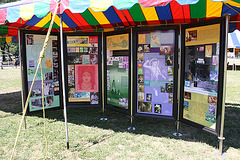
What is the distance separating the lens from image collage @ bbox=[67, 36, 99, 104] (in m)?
5.52

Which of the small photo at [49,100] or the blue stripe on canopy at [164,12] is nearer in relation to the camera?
the blue stripe on canopy at [164,12]

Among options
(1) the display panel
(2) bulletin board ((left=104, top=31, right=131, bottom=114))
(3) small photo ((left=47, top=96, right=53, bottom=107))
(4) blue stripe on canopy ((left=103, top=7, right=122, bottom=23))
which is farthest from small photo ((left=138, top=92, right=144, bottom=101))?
(3) small photo ((left=47, top=96, right=53, bottom=107))

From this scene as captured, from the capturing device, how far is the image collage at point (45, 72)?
16.1ft

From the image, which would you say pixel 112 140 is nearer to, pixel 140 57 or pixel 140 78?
pixel 140 78

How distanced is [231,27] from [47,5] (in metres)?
5.32

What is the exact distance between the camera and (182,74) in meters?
4.27

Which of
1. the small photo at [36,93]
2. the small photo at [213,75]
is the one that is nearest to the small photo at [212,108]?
the small photo at [213,75]

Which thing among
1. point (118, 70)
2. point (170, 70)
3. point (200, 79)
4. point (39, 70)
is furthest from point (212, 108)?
point (39, 70)

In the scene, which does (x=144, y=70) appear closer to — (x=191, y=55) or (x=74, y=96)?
(x=191, y=55)

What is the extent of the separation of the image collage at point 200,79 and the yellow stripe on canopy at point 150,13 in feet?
3.20

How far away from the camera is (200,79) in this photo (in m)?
3.95

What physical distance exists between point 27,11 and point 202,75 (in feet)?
11.8

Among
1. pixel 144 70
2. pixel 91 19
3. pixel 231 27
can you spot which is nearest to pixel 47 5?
pixel 91 19

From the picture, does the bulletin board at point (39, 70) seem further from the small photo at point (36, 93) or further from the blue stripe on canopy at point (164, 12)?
the blue stripe on canopy at point (164, 12)
